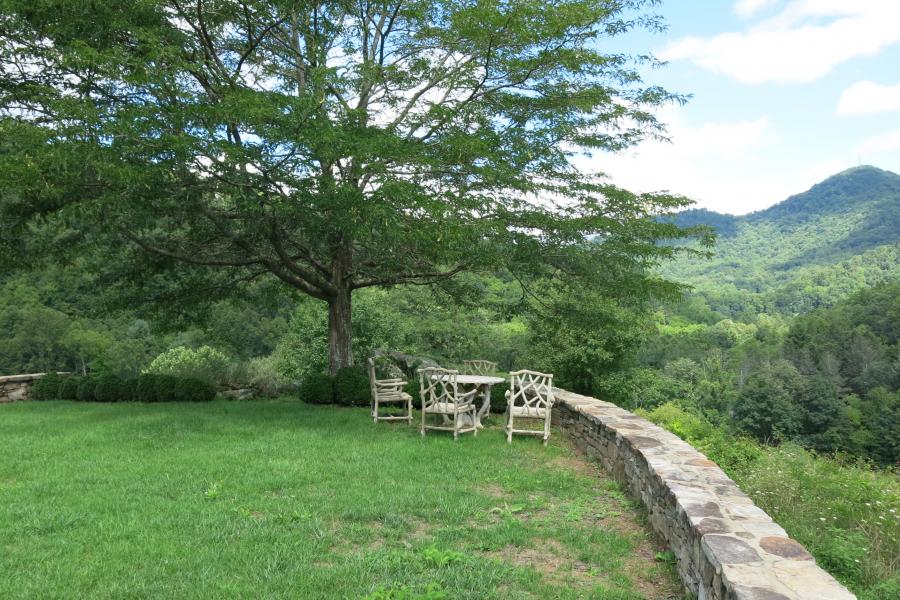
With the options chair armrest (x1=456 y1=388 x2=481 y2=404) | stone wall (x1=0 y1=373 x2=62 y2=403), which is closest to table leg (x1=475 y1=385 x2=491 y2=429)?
chair armrest (x1=456 y1=388 x2=481 y2=404)

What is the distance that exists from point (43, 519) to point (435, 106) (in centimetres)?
649

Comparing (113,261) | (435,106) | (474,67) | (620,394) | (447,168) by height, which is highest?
(474,67)

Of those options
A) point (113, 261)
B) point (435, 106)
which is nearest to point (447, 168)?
point (435, 106)

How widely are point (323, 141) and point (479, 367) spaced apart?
550 centimetres

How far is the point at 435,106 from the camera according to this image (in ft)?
27.0

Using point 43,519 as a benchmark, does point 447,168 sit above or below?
above

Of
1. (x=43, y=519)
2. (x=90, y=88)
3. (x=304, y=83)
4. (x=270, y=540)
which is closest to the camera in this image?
(x=270, y=540)

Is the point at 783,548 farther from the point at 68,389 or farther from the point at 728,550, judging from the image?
the point at 68,389

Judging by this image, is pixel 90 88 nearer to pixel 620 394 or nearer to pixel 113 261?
pixel 113 261

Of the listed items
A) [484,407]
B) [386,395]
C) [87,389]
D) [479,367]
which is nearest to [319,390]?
[386,395]

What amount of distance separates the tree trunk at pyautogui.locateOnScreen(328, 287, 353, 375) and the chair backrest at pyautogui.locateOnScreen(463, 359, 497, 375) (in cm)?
230

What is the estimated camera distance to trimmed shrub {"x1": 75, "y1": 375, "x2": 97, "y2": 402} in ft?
39.5

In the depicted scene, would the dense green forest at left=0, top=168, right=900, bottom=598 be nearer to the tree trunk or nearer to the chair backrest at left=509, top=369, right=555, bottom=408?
the tree trunk

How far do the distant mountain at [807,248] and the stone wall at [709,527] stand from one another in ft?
252
